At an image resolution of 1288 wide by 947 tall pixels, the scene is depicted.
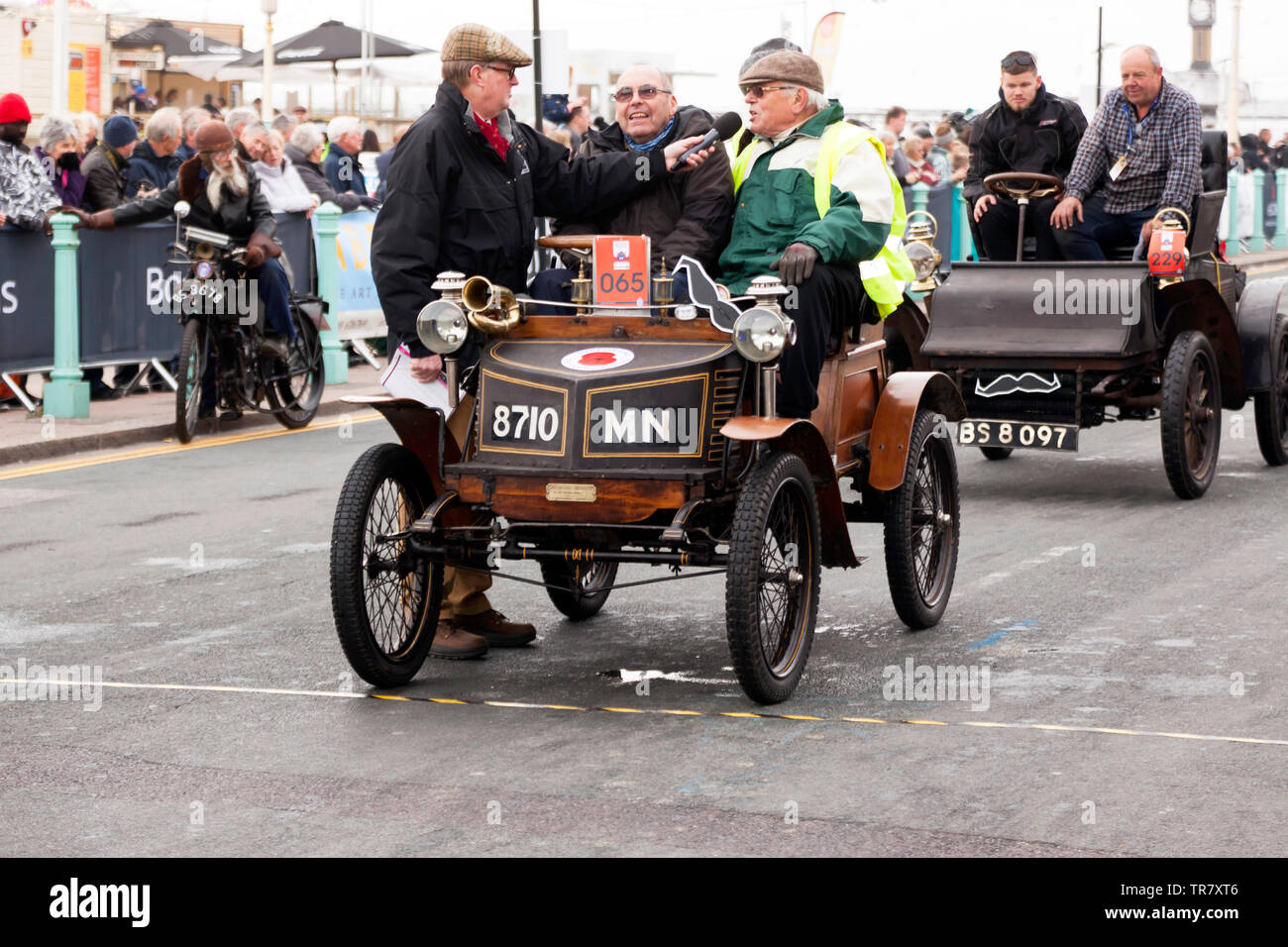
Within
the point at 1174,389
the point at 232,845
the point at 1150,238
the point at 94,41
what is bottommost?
the point at 232,845

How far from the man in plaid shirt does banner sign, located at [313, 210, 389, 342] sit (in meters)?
7.54

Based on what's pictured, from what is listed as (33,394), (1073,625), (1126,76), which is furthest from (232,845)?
(33,394)

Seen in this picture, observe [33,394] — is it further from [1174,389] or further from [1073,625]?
[1073,625]

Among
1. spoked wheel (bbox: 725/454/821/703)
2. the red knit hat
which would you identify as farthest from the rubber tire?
the red knit hat

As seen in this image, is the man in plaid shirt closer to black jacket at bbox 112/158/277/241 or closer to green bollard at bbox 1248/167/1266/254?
black jacket at bbox 112/158/277/241

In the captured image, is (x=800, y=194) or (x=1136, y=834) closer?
(x=1136, y=834)

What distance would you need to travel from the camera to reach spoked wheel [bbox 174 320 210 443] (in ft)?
41.5

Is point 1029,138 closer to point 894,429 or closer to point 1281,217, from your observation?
point 894,429

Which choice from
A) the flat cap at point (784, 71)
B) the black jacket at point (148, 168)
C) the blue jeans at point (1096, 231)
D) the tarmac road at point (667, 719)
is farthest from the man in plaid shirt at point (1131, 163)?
the black jacket at point (148, 168)

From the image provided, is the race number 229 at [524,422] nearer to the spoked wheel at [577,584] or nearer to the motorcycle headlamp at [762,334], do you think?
the motorcycle headlamp at [762,334]

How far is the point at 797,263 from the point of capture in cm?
638

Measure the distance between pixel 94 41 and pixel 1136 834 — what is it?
117 ft

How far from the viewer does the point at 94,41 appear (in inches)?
1467

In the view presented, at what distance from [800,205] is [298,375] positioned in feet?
26.0
